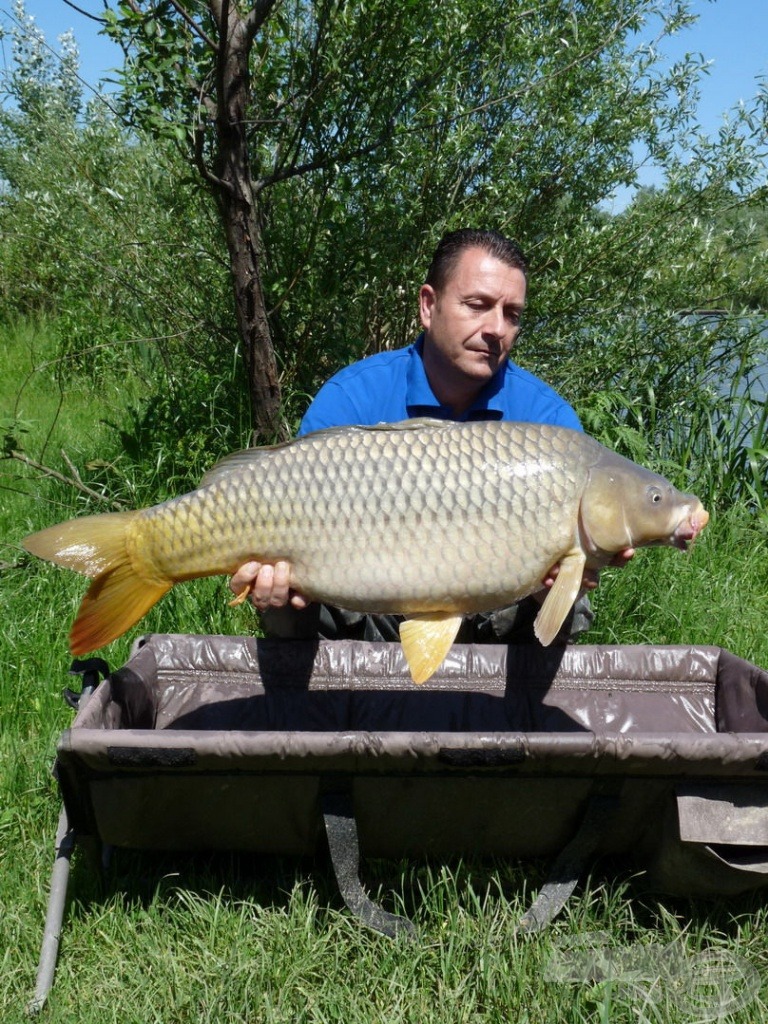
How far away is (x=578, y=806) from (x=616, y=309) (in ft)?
6.77

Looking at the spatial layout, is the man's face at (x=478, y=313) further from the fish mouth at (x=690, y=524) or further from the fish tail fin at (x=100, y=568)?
the fish tail fin at (x=100, y=568)

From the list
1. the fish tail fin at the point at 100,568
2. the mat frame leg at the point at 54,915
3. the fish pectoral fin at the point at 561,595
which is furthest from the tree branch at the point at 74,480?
the fish pectoral fin at the point at 561,595

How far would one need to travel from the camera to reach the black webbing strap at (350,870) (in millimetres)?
1366

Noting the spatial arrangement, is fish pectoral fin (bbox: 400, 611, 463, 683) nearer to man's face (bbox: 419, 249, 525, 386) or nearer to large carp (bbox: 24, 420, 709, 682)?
Answer: large carp (bbox: 24, 420, 709, 682)

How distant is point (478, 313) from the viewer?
187 cm

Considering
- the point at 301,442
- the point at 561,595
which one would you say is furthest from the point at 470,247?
the point at 561,595

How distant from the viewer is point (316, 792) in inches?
55.1

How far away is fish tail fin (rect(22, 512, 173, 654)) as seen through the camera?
1418 mm

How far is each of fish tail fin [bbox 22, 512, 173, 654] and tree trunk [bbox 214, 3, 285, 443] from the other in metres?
1.18

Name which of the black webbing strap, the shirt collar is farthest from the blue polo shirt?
the black webbing strap

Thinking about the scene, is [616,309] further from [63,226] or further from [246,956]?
[246,956]

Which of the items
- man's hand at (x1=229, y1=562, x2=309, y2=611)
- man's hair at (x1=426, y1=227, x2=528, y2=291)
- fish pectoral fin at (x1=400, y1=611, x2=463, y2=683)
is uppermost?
man's hair at (x1=426, y1=227, x2=528, y2=291)

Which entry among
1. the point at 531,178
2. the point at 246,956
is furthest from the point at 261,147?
the point at 246,956

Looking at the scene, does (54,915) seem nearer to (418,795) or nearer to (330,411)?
(418,795)
